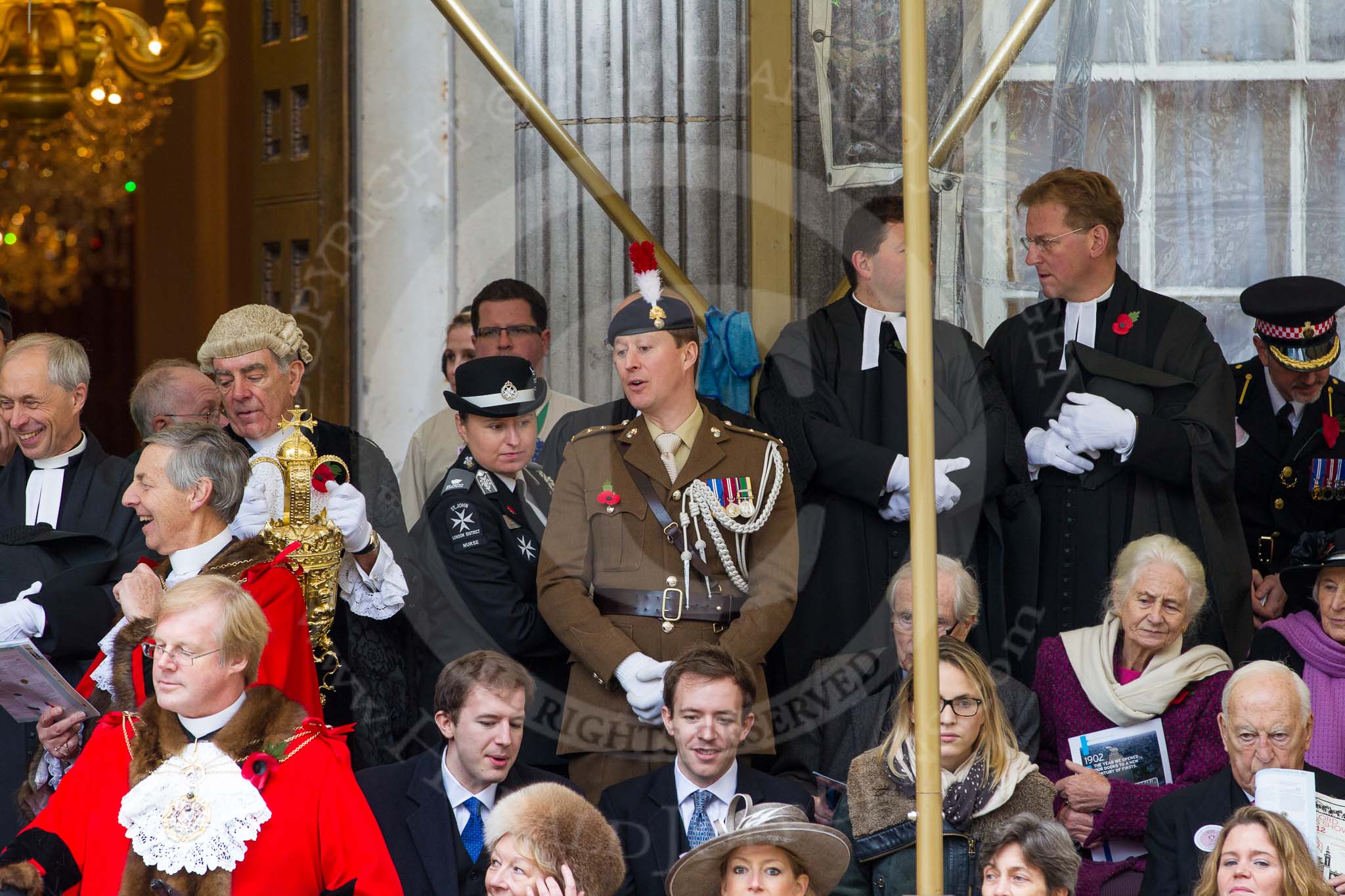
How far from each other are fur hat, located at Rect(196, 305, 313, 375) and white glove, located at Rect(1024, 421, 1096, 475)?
193cm

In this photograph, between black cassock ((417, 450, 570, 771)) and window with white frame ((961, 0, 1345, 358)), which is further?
window with white frame ((961, 0, 1345, 358))

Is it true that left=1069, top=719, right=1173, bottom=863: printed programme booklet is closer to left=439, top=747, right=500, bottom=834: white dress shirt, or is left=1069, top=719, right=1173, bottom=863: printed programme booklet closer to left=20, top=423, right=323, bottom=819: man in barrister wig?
left=439, top=747, right=500, bottom=834: white dress shirt

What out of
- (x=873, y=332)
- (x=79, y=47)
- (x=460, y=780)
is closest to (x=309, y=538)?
(x=460, y=780)

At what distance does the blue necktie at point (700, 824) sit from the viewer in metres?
4.29

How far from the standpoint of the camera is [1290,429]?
549 cm

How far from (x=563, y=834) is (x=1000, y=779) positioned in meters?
1.00

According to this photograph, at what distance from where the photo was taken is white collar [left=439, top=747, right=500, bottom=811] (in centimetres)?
426

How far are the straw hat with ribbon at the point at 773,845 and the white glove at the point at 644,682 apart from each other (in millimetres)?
545

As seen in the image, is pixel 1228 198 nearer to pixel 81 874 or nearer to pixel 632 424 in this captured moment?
pixel 632 424

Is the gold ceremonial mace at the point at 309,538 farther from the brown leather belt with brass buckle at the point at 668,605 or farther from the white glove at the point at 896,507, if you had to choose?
the white glove at the point at 896,507

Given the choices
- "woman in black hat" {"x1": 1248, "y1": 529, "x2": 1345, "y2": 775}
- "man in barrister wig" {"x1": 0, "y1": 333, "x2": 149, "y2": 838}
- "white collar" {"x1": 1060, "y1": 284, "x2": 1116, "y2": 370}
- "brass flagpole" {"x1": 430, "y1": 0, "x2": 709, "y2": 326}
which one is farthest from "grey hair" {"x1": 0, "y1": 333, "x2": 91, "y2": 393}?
"woman in black hat" {"x1": 1248, "y1": 529, "x2": 1345, "y2": 775}

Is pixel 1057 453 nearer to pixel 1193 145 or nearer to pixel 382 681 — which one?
pixel 1193 145

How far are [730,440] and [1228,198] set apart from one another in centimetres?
236

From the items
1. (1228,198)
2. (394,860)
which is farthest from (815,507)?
(1228,198)
